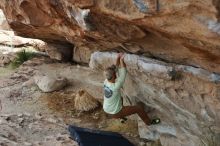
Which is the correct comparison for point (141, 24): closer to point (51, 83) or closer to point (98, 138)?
point (98, 138)

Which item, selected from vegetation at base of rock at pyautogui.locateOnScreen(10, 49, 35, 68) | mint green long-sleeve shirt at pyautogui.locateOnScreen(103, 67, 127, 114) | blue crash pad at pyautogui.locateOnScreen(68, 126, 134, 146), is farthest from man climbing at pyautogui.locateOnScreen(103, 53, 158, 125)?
vegetation at base of rock at pyautogui.locateOnScreen(10, 49, 35, 68)

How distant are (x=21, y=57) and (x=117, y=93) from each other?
521 centimetres

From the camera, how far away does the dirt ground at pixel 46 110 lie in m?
8.77

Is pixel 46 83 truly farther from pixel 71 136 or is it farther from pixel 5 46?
pixel 5 46

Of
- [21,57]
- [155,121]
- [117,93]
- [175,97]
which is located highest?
[175,97]

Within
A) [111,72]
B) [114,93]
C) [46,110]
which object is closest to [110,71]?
[111,72]

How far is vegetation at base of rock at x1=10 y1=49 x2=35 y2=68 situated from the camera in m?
12.3

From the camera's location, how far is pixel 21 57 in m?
12.5

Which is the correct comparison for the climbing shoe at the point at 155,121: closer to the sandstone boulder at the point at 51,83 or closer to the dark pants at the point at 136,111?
the dark pants at the point at 136,111

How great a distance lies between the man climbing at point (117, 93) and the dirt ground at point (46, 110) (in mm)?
661

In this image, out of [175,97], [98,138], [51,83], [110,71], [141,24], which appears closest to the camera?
[141,24]

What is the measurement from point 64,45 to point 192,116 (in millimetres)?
5128

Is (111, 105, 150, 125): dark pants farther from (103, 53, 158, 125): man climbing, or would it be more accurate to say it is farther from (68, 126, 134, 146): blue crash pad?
(68, 126, 134, 146): blue crash pad

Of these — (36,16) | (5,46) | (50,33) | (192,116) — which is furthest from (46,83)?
(192,116)
